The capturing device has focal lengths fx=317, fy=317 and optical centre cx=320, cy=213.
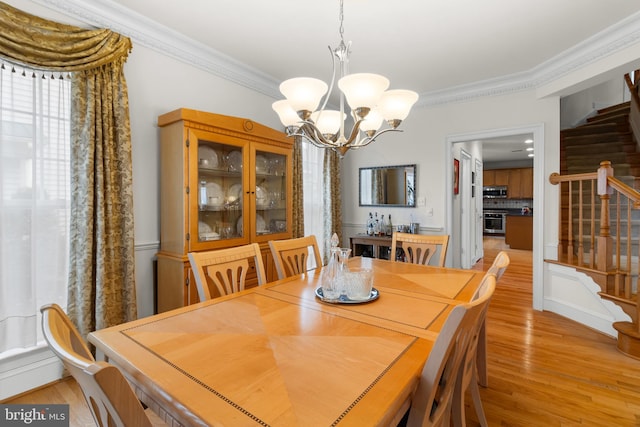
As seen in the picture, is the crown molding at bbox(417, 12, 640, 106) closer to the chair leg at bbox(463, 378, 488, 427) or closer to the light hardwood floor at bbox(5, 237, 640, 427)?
the light hardwood floor at bbox(5, 237, 640, 427)

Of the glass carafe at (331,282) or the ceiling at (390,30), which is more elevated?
the ceiling at (390,30)

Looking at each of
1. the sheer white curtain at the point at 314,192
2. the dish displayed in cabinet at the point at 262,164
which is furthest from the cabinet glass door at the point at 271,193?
the sheer white curtain at the point at 314,192

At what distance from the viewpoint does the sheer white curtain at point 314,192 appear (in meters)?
4.09

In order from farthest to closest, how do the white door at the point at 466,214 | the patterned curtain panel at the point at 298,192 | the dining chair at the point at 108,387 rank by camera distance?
the white door at the point at 466,214 → the patterned curtain panel at the point at 298,192 → the dining chair at the point at 108,387

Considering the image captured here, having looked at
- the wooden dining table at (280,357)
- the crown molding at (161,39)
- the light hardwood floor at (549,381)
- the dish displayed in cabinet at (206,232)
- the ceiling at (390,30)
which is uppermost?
the ceiling at (390,30)

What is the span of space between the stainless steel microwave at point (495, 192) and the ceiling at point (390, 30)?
6986mm

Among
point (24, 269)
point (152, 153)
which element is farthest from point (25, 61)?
point (24, 269)

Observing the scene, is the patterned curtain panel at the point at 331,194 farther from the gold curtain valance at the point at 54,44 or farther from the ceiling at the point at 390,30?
the gold curtain valance at the point at 54,44

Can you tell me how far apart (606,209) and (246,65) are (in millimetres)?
3619

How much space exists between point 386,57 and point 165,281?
2.79 metres

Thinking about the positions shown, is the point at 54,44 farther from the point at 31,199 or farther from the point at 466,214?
the point at 466,214

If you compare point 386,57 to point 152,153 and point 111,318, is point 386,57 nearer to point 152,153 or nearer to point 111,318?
point 152,153

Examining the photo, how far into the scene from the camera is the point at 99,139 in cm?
215

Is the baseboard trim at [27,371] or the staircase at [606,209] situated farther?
the staircase at [606,209]
